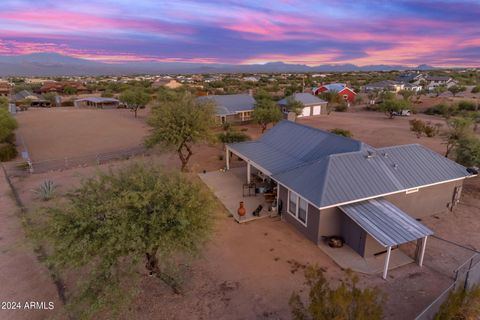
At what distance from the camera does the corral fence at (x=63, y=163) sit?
2492cm

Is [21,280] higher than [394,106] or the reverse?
the reverse

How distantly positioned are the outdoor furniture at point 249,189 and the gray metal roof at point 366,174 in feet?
10.8

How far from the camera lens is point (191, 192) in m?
9.51

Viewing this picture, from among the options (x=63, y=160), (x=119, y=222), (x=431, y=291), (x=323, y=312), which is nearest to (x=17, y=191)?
(x=63, y=160)

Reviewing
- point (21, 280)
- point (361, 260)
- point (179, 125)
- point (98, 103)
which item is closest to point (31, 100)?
point (98, 103)

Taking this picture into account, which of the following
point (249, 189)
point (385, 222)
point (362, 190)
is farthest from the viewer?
point (249, 189)

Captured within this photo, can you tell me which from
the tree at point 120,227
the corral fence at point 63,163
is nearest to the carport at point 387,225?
the tree at point 120,227

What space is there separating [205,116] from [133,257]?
15945mm

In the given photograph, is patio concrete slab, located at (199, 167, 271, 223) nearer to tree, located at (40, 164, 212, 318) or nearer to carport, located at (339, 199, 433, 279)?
carport, located at (339, 199, 433, 279)

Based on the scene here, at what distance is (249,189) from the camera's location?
64.1 feet

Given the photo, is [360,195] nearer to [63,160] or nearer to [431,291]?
[431,291]

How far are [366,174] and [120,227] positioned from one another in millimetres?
11938

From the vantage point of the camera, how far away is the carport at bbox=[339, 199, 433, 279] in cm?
1158

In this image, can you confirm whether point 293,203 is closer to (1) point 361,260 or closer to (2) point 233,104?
(1) point 361,260
